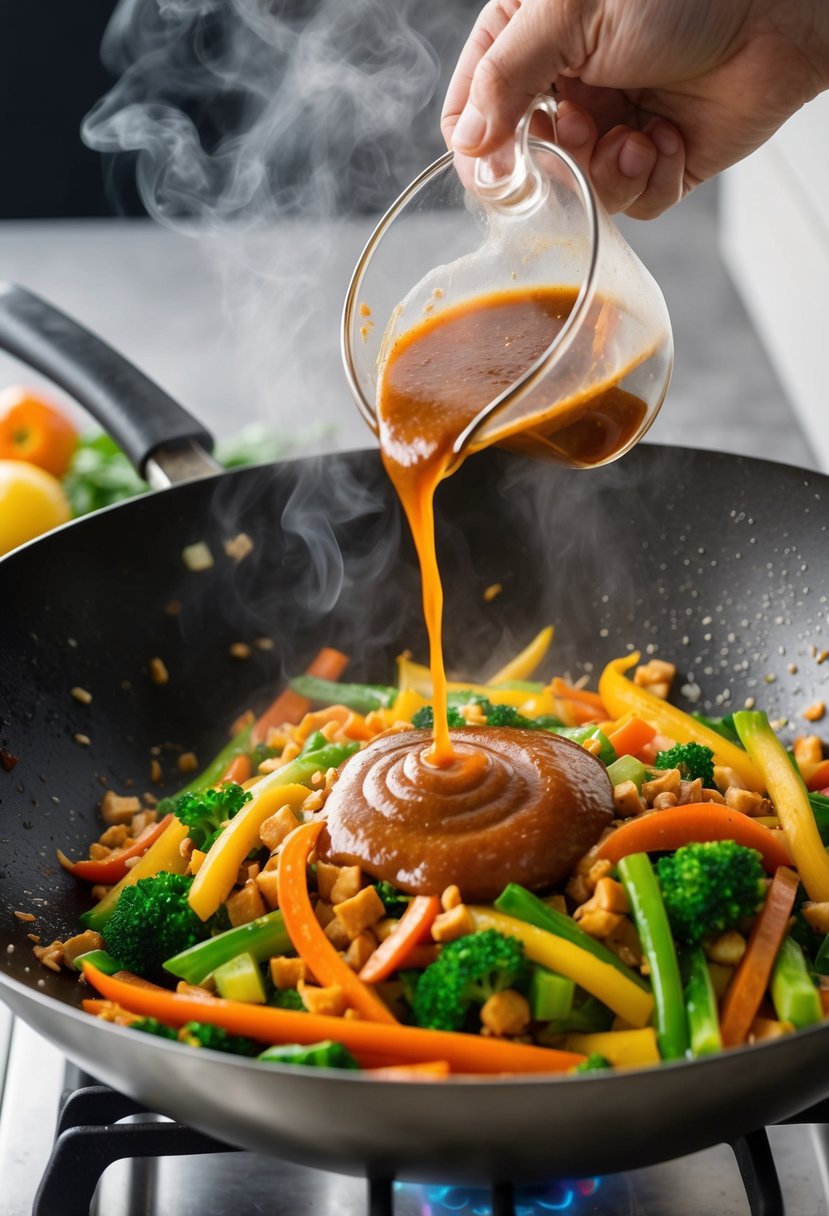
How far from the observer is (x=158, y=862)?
6.27ft

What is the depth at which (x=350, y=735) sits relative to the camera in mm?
2215

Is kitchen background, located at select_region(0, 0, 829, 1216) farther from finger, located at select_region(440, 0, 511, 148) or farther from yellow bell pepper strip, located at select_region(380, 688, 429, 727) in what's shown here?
finger, located at select_region(440, 0, 511, 148)

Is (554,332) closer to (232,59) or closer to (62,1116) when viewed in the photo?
(62,1116)

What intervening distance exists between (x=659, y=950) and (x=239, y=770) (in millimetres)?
929

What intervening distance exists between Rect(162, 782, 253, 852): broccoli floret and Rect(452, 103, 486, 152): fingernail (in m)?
1.01

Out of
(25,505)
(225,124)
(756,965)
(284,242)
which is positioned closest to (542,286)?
(756,965)

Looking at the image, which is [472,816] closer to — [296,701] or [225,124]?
[296,701]

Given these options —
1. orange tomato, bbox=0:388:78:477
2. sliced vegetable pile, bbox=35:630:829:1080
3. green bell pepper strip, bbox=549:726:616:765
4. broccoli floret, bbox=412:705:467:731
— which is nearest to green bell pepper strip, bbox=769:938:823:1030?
sliced vegetable pile, bbox=35:630:829:1080

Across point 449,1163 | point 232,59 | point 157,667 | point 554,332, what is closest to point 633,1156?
point 449,1163

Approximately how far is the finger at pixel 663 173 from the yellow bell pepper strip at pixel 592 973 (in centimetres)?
142

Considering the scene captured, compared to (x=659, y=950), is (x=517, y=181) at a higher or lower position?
higher

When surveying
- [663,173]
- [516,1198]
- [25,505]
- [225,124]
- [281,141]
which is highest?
[225,124]

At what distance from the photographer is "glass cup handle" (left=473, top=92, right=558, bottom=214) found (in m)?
1.76

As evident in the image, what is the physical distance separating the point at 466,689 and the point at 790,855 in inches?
29.6
